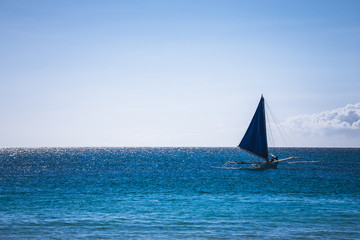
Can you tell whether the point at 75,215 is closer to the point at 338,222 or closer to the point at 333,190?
the point at 338,222

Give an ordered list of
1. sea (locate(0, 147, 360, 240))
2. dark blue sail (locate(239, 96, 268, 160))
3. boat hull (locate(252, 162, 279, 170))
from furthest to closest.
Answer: boat hull (locate(252, 162, 279, 170)) → dark blue sail (locate(239, 96, 268, 160)) → sea (locate(0, 147, 360, 240))

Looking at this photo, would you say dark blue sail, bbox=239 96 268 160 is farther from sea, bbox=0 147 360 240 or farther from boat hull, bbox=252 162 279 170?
sea, bbox=0 147 360 240

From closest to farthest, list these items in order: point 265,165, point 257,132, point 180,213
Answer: point 180,213
point 257,132
point 265,165

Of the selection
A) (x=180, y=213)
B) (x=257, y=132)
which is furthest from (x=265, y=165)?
(x=180, y=213)

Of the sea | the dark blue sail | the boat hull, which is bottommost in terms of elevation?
→ the sea

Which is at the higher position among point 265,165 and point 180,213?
point 265,165

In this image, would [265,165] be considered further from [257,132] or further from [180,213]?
[180,213]

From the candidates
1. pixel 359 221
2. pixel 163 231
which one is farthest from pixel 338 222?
pixel 163 231

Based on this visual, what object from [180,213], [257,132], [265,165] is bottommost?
[180,213]

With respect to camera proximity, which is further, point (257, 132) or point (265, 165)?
point (265, 165)

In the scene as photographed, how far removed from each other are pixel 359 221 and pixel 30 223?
79.7 feet

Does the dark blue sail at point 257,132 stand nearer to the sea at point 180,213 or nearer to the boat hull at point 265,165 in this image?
the boat hull at point 265,165

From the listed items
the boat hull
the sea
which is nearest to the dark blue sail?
the boat hull

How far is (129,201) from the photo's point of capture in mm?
36812
